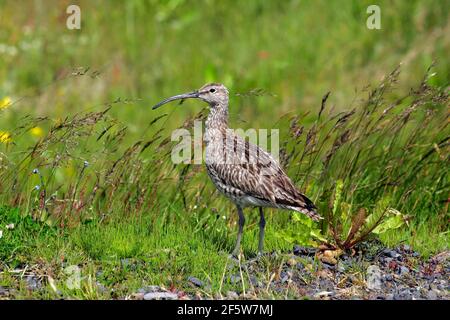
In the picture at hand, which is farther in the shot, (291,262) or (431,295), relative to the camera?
(291,262)

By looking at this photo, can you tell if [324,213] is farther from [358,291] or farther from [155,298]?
[155,298]

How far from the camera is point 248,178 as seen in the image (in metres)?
7.60

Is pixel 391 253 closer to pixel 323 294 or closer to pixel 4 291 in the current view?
pixel 323 294

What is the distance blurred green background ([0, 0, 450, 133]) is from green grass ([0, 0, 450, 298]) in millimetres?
28

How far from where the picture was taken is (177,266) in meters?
6.73

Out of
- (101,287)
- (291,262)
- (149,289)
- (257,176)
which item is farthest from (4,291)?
(257,176)

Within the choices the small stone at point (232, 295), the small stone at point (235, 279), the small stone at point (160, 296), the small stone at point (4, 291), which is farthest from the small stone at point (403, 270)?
the small stone at point (4, 291)

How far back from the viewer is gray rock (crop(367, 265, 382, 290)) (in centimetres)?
662

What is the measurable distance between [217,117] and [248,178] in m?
0.94

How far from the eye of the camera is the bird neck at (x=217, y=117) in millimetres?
8297

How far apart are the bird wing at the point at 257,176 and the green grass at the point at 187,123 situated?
178 millimetres
